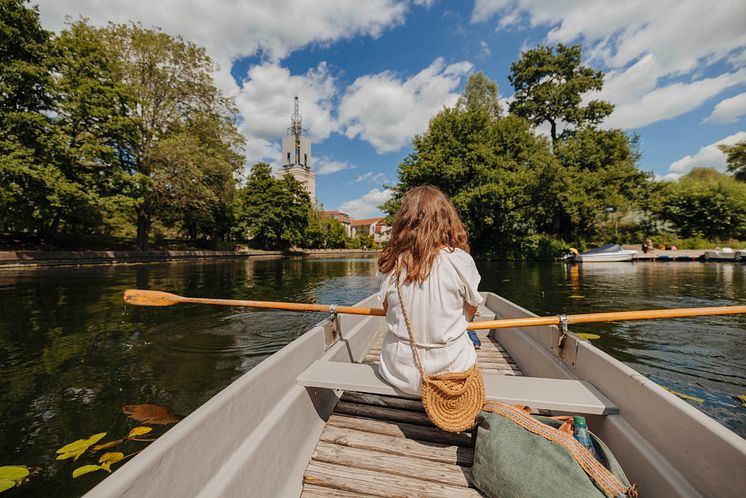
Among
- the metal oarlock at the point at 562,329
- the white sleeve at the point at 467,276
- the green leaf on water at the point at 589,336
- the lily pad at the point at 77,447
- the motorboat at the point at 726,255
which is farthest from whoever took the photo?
the motorboat at the point at 726,255

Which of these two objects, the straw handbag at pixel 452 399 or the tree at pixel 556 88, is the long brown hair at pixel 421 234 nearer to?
the straw handbag at pixel 452 399

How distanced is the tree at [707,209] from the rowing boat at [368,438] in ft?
109

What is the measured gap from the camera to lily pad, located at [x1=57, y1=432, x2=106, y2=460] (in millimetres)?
2521

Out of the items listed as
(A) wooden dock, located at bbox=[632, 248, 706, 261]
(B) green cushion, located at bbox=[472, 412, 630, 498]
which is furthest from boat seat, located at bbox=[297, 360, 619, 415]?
(A) wooden dock, located at bbox=[632, 248, 706, 261]

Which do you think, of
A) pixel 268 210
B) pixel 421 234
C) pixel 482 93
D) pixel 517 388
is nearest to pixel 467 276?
pixel 421 234

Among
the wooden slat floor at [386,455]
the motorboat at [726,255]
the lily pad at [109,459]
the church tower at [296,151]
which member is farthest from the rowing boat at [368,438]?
the church tower at [296,151]

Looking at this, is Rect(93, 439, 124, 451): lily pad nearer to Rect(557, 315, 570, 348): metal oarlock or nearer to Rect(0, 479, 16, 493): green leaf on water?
Rect(0, 479, 16, 493): green leaf on water

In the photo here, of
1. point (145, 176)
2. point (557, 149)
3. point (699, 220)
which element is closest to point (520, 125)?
point (557, 149)

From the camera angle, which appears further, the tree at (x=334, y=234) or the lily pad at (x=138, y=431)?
the tree at (x=334, y=234)

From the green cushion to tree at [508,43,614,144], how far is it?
3298 centimetres

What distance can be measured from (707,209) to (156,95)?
44206 millimetres

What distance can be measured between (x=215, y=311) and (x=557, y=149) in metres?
28.1

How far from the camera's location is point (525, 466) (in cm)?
149

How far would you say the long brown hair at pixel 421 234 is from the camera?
1.87 meters
